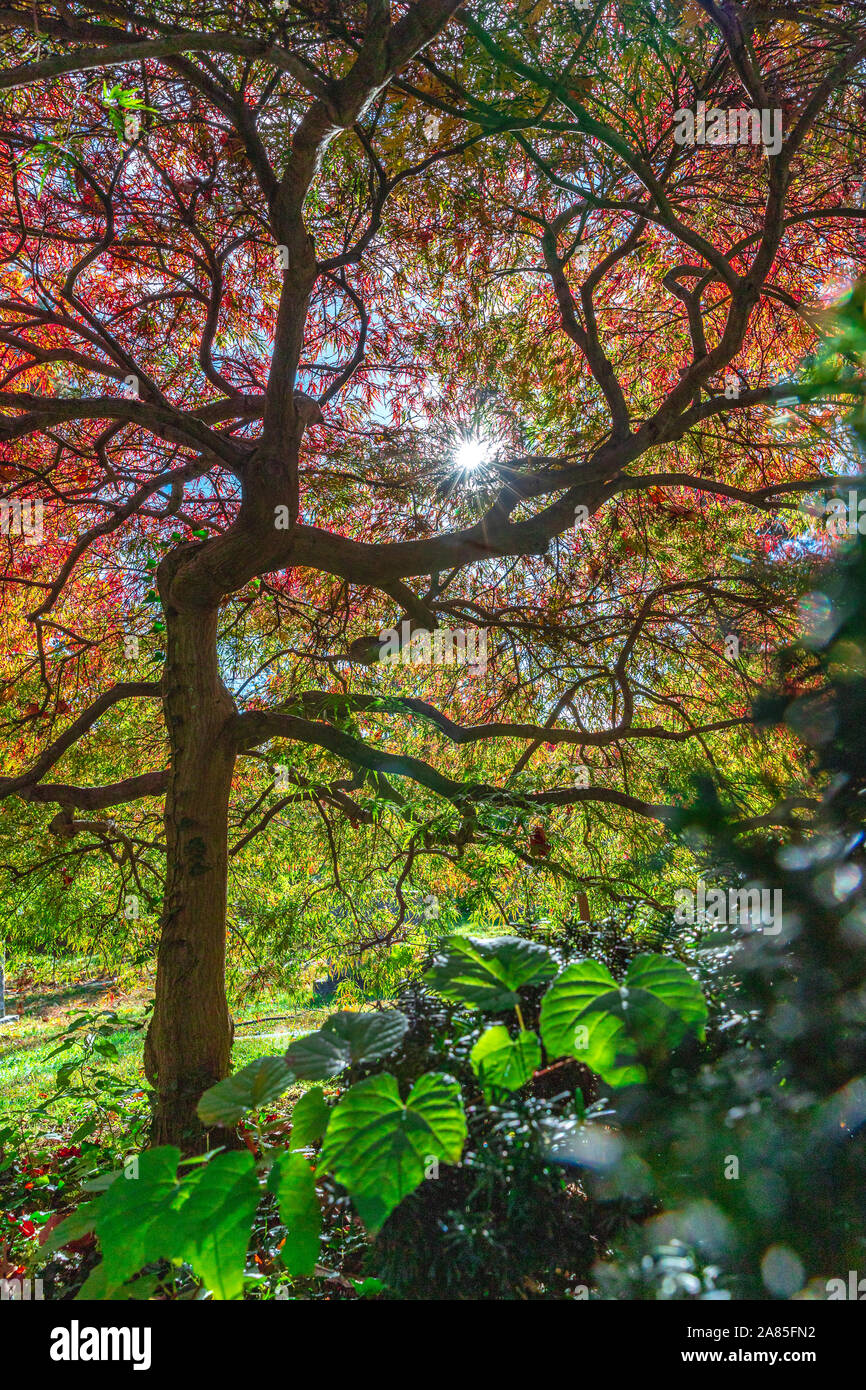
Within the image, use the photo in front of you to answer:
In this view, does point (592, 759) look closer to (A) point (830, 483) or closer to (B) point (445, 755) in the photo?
(B) point (445, 755)

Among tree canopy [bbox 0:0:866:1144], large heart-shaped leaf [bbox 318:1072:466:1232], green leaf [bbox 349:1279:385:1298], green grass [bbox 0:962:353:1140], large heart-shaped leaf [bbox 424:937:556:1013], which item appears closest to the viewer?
large heart-shaped leaf [bbox 318:1072:466:1232]

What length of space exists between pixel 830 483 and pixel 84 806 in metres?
3.13

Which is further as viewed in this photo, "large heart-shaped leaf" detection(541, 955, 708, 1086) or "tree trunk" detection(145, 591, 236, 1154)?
"tree trunk" detection(145, 591, 236, 1154)

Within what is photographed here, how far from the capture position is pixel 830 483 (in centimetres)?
71

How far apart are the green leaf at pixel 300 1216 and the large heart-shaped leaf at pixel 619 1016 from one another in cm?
25

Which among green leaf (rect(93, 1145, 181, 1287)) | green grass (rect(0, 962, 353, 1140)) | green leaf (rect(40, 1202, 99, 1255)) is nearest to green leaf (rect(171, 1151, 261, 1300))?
green leaf (rect(93, 1145, 181, 1287))

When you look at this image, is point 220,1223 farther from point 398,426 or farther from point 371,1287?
point 398,426

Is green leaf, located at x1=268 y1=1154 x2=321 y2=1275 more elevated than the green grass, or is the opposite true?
green leaf, located at x1=268 y1=1154 x2=321 y2=1275

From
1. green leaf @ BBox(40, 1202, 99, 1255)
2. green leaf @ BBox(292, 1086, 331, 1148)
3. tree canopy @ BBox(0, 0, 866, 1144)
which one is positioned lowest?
green leaf @ BBox(40, 1202, 99, 1255)

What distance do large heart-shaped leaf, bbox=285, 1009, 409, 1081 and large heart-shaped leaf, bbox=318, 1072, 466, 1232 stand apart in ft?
0.15

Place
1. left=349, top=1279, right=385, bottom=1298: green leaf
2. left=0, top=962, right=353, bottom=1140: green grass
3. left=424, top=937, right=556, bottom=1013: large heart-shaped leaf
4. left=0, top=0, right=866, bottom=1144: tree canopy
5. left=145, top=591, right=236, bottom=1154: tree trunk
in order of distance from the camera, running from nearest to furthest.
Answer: left=424, top=937, right=556, bottom=1013: large heart-shaped leaf
left=349, top=1279, right=385, bottom=1298: green leaf
left=0, top=0, right=866, bottom=1144: tree canopy
left=145, top=591, right=236, bottom=1154: tree trunk
left=0, top=962, right=353, bottom=1140: green grass

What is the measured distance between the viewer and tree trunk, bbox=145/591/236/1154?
2268mm

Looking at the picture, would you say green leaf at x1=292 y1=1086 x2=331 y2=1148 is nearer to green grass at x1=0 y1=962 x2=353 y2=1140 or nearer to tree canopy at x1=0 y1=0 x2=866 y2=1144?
tree canopy at x1=0 y1=0 x2=866 y2=1144
